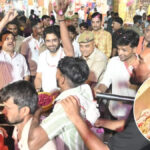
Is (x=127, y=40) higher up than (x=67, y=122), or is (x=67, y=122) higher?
(x=127, y=40)

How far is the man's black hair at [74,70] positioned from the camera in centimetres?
172

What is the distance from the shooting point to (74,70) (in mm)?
1736

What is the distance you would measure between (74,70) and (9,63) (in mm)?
1679

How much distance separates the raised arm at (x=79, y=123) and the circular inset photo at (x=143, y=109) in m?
0.30

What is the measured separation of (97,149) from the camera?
1353 millimetres

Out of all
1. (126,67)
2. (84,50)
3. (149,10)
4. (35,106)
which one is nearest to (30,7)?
(149,10)

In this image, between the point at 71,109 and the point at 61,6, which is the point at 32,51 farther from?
the point at 71,109

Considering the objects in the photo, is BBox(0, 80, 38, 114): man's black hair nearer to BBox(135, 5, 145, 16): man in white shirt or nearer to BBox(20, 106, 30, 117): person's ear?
BBox(20, 106, 30, 117): person's ear

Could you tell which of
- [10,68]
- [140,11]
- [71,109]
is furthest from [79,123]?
Answer: [140,11]

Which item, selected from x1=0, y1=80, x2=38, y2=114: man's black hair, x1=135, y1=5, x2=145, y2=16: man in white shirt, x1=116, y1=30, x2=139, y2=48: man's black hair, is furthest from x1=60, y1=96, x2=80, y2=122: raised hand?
x1=135, y1=5, x2=145, y2=16: man in white shirt

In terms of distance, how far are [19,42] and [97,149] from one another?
350cm

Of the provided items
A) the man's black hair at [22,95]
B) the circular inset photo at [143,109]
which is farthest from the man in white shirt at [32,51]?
the circular inset photo at [143,109]

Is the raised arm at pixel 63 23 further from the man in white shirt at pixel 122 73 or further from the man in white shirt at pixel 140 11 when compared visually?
the man in white shirt at pixel 140 11

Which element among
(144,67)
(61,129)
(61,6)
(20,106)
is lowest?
(61,129)
